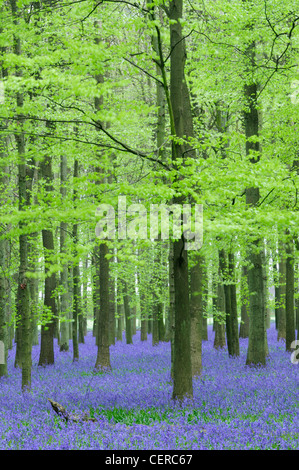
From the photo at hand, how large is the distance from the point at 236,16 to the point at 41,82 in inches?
255

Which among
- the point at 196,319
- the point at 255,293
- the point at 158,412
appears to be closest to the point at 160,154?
the point at 196,319

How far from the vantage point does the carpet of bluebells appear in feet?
20.3

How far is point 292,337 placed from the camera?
17.2m

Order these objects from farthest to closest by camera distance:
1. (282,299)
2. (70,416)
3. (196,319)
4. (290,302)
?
(282,299)
(290,302)
(196,319)
(70,416)

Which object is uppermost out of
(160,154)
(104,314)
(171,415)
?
(160,154)

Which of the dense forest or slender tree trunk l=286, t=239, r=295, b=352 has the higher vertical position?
the dense forest

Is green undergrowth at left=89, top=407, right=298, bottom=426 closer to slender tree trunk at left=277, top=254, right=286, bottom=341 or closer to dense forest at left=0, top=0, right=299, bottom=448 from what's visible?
dense forest at left=0, top=0, right=299, bottom=448

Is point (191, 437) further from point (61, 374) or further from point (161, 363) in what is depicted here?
point (161, 363)

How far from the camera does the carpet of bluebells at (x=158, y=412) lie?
618 centimetres

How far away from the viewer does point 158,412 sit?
7.80 metres

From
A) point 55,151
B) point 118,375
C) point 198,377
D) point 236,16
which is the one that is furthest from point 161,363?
point 236,16

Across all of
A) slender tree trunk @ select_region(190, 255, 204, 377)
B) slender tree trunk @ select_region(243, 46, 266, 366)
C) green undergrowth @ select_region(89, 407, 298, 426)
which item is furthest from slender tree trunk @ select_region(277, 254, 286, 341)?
green undergrowth @ select_region(89, 407, 298, 426)

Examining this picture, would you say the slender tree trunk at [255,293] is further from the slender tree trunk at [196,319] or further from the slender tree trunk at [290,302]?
the slender tree trunk at [290,302]

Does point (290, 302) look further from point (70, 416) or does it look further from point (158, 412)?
point (70, 416)
